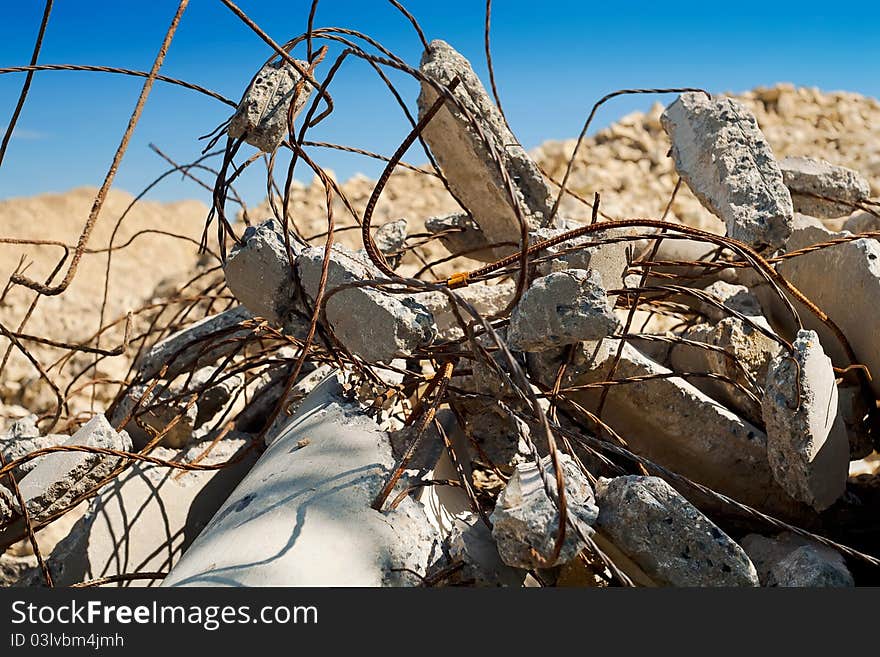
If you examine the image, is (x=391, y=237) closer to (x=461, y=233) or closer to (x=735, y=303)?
(x=461, y=233)

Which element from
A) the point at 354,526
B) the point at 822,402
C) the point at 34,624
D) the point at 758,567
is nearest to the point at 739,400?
the point at 822,402

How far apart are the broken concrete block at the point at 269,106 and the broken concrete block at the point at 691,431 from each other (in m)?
0.89

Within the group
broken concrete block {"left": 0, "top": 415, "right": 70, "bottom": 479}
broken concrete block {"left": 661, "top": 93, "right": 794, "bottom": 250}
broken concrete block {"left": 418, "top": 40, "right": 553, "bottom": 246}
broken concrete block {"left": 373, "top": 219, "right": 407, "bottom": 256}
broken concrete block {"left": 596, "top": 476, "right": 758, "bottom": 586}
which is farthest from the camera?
broken concrete block {"left": 373, "top": 219, "right": 407, "bottom": 256}

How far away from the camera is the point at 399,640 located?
4.85ft

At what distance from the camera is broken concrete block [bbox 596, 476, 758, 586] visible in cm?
167

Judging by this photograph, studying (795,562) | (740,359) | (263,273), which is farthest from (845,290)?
(263,273)

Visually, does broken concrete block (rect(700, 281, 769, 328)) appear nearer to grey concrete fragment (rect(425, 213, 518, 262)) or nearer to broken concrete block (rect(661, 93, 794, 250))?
broken concrete block (rect(661, 93, 794, 250))

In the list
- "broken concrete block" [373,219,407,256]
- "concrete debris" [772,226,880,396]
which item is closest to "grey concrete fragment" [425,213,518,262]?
"broken concrete block" [373,219,407,256]

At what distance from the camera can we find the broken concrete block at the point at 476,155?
2.48m

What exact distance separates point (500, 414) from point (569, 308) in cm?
57

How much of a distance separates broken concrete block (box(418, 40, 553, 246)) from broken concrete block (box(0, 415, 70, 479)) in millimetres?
1528

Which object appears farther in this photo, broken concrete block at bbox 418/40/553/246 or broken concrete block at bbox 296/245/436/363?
broken concrete block at bbox 418/40/553/246

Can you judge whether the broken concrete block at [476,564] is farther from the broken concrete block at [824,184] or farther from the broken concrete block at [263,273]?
the broken concrete block at [824,184]

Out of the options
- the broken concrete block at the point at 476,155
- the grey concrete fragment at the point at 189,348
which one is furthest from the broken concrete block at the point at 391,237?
the grey concrete fragment at the point at 189,348
